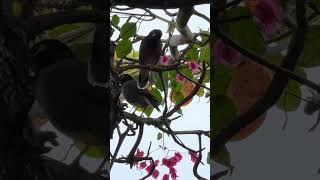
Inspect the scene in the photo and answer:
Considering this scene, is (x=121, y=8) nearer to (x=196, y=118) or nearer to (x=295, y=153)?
(x=196, y=118)

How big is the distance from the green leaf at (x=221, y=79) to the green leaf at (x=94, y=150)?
0.74 feet

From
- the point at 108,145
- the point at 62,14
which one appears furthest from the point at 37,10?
the point at 108,145

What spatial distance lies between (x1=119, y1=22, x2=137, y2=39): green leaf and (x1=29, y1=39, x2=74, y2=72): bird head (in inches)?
5.6

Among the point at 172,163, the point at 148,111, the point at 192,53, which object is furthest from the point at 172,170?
the point at 192,53

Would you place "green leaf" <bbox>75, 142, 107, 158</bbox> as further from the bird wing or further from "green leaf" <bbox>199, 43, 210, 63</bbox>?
"green leaf" <bbox>199, 43, 210, 63</bbox>

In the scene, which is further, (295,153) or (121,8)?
(121,8)

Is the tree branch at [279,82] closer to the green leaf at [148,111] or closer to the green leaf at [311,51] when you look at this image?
the green leaf at [311,51]

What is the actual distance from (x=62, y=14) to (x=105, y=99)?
167 mm

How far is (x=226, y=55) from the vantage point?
29.6 inches

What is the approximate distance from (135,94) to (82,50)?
6.3 inches

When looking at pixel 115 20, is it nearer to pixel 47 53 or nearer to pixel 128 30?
pixel 128 30

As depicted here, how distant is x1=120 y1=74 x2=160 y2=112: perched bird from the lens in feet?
2.78

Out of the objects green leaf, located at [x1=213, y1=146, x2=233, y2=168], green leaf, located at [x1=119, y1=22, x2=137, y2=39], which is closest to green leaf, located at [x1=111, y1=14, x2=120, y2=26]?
green leaf, located at [x1=119, y1=22, x2=137, y2=39]

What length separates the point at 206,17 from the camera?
790mm
